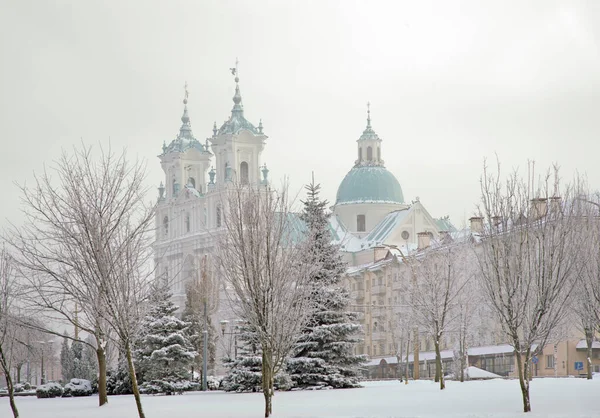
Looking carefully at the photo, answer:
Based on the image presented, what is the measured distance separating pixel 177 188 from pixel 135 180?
107382mm

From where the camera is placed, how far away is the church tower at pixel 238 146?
123 meters

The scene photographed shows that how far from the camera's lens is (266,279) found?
90.2 ft

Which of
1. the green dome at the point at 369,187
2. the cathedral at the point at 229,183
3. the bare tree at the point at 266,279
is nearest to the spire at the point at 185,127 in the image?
the cathedral at the point at 229,183

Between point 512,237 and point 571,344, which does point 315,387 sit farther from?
point 571,344

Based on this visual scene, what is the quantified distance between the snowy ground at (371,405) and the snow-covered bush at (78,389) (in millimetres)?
8962

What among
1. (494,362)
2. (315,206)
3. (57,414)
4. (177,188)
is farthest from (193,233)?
(57,414)

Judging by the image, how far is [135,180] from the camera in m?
28.1

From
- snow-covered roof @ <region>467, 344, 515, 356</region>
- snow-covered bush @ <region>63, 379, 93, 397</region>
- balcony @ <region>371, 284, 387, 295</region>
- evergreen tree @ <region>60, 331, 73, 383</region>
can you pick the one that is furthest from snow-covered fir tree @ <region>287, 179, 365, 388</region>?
balcony @ <region>371, 284, 387, 295</region>

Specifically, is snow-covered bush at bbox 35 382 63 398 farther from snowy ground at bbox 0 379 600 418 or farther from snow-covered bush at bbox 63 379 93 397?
snowy ground at bbox 0 379 600 418

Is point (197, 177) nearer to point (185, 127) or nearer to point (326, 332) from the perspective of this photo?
point (185, 127)

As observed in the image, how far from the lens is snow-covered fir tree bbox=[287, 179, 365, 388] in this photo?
42.3 metres

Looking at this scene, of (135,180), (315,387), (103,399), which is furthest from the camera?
→ (315,387)

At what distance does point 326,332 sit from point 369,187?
9486cm

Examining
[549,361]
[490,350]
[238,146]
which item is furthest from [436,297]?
[238,146]
